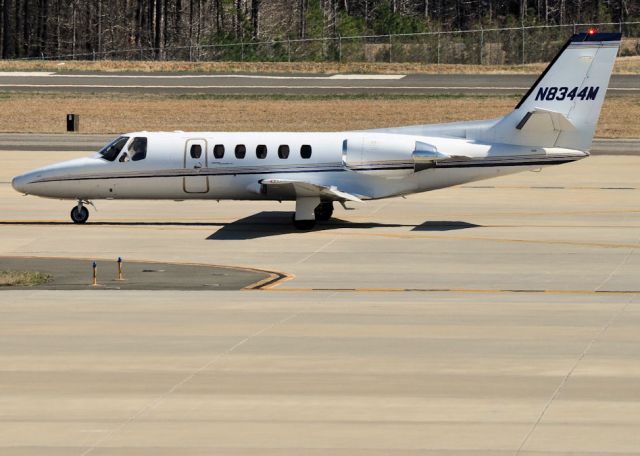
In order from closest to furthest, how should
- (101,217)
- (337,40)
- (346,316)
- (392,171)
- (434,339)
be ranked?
1. (434,339)
2. (346,316)
3. (392,171)
4. (101,217)
5. (337,40)

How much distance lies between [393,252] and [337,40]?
73800 millimetres

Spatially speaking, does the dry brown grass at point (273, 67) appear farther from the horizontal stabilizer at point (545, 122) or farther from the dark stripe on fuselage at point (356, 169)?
the dark stripe on fuselage at point (356, 169)

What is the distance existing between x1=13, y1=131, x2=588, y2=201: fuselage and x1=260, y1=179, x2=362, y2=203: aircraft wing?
9.7 inches

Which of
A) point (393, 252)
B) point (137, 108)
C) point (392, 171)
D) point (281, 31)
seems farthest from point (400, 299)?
point (281, 31)

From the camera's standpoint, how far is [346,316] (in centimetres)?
2558

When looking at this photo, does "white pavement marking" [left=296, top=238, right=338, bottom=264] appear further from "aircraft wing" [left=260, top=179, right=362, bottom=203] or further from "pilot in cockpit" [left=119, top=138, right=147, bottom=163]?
"pilot in cockpit" [left=119, top=138, right=147, bottom=163]

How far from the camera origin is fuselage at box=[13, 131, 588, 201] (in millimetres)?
37500

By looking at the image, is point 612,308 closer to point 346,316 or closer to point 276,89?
point 346,316

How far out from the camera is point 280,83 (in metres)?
89.1

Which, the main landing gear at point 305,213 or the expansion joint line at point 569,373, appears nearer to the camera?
the expansion joint line at point 569,373

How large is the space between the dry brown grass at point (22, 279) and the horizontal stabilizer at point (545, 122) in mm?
14011

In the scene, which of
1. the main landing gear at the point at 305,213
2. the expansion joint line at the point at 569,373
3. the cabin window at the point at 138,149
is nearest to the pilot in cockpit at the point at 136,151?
the cabin window at the point at 138,149

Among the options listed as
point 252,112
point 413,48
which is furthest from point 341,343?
point 413,48

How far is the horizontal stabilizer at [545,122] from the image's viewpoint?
3716 cm
